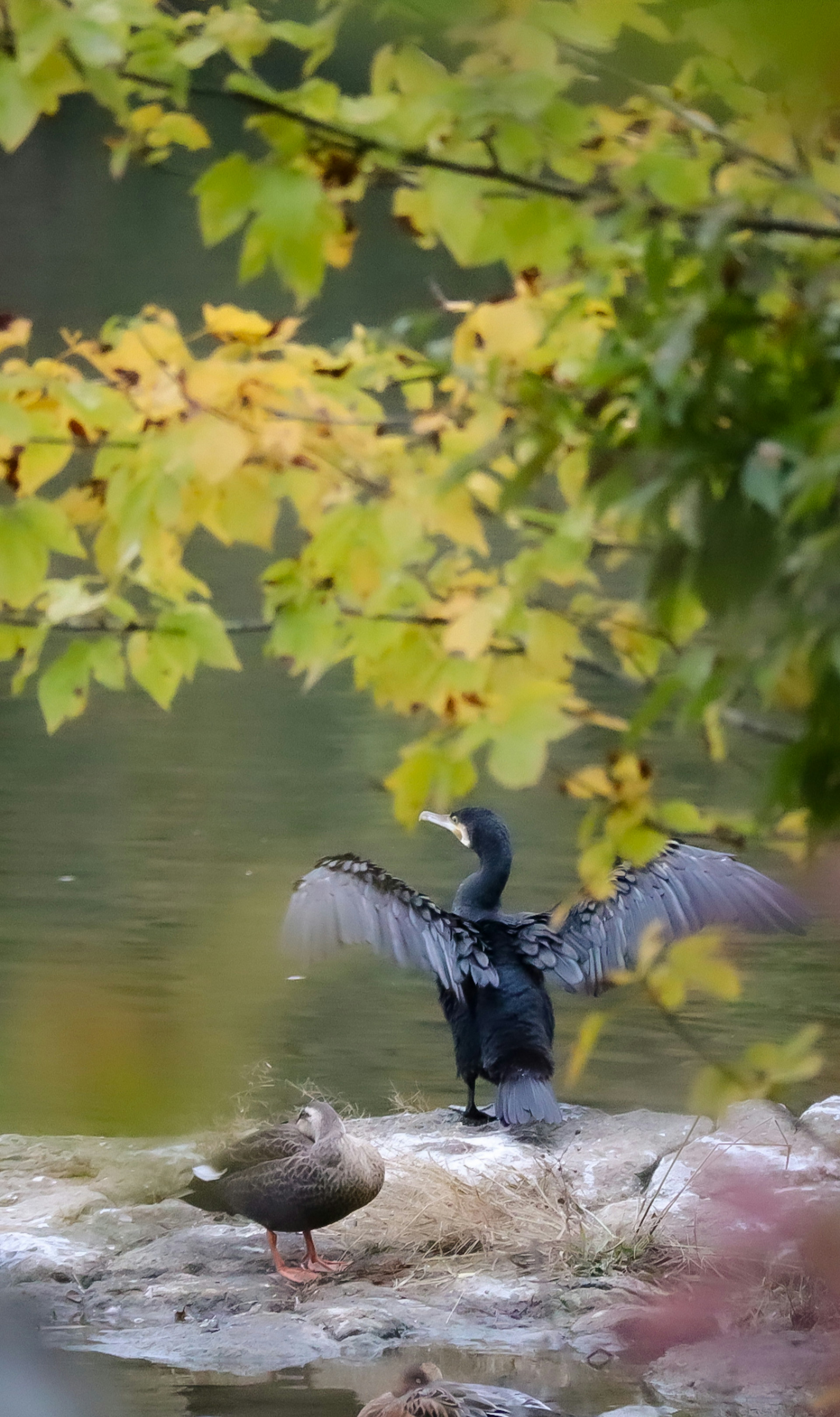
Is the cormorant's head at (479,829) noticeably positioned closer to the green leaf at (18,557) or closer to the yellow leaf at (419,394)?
the yellow leaf at (419,394)

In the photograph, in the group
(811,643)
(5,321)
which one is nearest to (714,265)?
(811,643)

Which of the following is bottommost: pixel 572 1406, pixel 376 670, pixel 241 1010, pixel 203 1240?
pixel 241 1010

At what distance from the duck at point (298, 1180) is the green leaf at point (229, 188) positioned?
2.70m

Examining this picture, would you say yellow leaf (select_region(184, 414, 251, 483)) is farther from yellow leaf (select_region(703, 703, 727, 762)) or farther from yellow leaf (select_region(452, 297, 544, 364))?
yellow leaf (select_region(703, 703, 727, 762))

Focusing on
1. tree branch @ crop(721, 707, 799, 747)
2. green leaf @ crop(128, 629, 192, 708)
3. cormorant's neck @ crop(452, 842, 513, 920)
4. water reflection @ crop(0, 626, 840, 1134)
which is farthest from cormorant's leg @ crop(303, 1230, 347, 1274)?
tree branch @ crop(721, 707, 799, 747)

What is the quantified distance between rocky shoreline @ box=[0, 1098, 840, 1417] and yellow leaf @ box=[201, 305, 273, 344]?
1938 mm

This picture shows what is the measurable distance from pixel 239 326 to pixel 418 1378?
1998 mm

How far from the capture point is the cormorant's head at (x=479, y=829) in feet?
15.9

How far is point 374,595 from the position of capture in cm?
168

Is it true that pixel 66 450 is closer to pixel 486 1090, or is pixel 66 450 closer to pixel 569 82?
pixel 569 82

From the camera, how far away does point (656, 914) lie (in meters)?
4.24

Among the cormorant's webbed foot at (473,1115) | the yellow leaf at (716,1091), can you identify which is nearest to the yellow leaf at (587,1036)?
the yellow leaf at (716,1091)

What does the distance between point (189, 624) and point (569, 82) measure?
654mm

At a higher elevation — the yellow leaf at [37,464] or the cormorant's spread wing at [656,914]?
the yellow leaf at [37,464]
